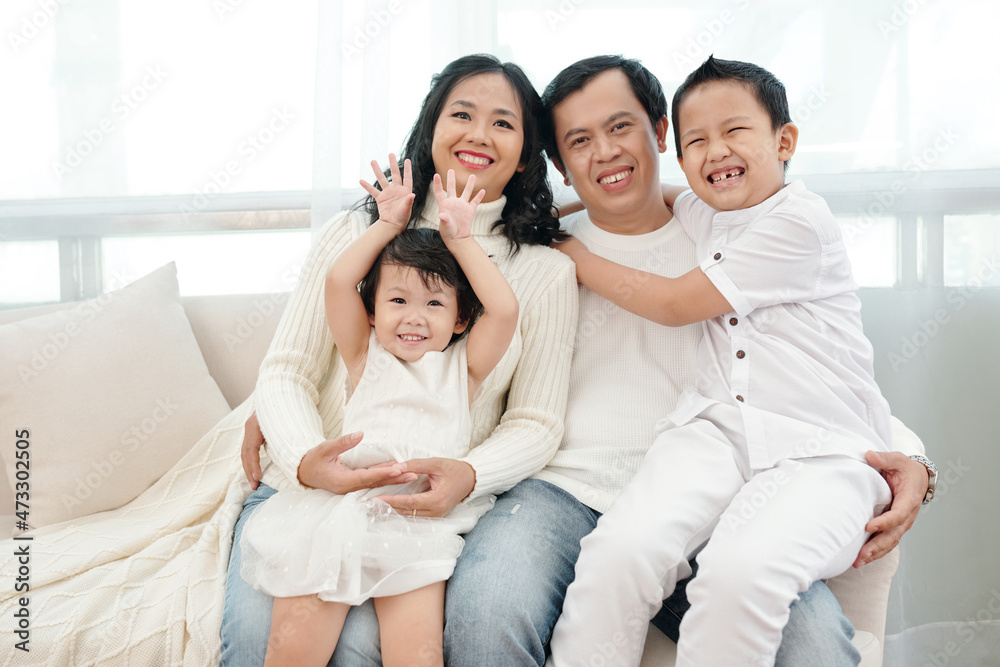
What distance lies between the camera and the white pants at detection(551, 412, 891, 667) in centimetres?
95

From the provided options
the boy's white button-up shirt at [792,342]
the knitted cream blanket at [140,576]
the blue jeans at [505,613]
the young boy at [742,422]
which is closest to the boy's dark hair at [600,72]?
the young boy at [742,422]

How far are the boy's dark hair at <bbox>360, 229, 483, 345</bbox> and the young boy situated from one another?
0.28 metres

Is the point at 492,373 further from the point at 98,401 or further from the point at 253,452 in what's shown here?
the point at 98,401

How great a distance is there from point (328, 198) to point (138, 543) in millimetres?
902

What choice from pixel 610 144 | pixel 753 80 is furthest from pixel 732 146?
pixel 610 144

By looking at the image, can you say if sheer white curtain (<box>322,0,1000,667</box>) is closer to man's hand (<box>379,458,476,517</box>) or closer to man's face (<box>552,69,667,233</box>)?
man's face (<box>552,69,667,233</box>)

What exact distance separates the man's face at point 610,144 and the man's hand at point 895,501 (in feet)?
2.25

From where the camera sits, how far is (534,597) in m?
1.05

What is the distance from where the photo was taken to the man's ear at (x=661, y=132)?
1.52 m

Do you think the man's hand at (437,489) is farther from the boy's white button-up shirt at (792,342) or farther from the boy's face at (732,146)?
the boy's face at (732,146)

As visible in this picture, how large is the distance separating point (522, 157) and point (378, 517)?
866mm

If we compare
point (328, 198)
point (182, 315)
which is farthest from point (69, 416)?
point (328, 198)

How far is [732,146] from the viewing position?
1272mm

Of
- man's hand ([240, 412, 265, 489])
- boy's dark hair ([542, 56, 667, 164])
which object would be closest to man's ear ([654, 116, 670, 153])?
boy's dark hair ([542, 56, 667, 164])
